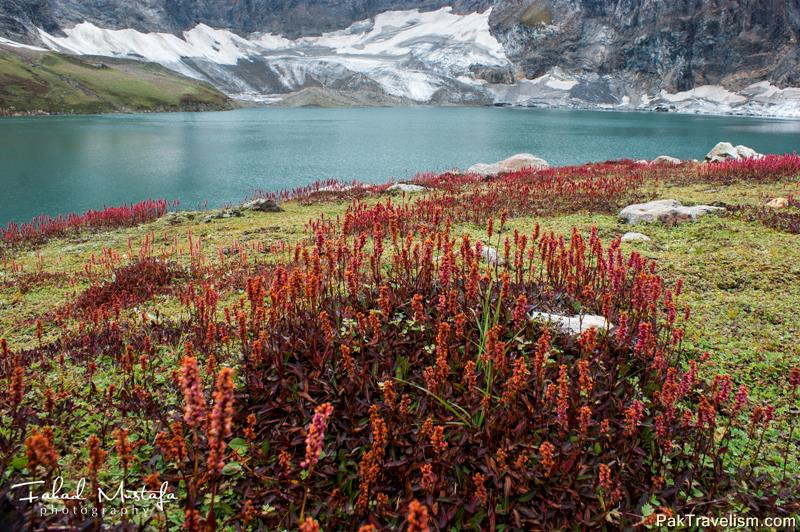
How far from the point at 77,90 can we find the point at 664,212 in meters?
190

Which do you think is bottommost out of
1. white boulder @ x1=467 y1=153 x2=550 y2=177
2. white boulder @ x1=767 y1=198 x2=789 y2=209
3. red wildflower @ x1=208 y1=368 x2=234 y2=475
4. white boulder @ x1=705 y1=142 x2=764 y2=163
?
red wildflower @ x1=208 y1=368 x2=234 y2=475

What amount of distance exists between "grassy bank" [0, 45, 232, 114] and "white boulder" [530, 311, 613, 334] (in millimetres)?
163279

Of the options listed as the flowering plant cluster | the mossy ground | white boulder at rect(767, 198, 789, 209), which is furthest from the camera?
the flowering plant cluster

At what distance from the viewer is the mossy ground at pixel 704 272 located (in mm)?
6242

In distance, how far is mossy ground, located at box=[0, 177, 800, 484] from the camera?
6.24 m

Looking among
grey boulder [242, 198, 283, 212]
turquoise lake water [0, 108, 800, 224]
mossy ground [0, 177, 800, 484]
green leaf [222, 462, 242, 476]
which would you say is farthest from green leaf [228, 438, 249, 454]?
turquoise lake water [0, 108, 800, 224]

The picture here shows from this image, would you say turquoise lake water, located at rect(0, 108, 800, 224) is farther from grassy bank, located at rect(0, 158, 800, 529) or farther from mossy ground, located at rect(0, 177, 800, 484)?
grassy bank, located at rect(0, 158, 800, 529)

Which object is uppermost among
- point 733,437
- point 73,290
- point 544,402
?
point 544,402

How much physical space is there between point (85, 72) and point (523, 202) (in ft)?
694

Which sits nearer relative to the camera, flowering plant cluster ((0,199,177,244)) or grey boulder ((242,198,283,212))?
flowering plant cluster ((0,199,177,244))

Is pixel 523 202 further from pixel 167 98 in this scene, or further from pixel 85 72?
pixel 85 72

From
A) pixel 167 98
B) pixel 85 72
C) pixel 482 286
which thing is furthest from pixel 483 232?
pixel 85 72

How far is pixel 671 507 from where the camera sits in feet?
12.7
